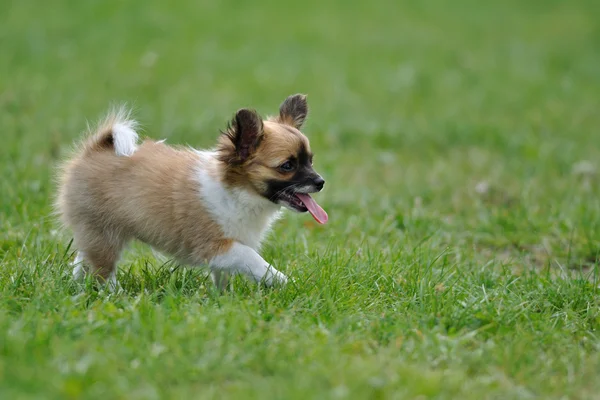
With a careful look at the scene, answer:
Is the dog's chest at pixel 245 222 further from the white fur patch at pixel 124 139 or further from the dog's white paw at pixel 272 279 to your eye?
the white fur patch at pixel 124 139

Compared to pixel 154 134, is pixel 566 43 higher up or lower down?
higher up

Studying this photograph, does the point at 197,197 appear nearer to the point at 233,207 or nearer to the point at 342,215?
the point at 233,207

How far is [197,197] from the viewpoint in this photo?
4961 millimetres

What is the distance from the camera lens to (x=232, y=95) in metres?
10.7

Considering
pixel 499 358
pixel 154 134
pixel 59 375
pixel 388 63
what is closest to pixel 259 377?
pixel 59 375

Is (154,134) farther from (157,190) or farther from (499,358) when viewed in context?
(499,358)

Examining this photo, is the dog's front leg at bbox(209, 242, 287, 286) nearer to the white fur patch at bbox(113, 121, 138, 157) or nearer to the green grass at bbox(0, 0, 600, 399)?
the green grass at bbox(0, 0, 600, 399)

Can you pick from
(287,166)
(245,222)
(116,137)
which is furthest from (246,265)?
(116,137)

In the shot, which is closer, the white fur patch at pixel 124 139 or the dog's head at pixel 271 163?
the dog's head at pixel 271 163

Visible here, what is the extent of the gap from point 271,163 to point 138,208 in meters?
0.84

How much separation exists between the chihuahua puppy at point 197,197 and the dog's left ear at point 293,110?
0.26 metres

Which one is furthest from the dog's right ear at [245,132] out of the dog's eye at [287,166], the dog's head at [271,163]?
the dog's eye at [287,166]

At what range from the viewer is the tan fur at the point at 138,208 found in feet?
16.1

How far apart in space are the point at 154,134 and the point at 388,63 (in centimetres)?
537
